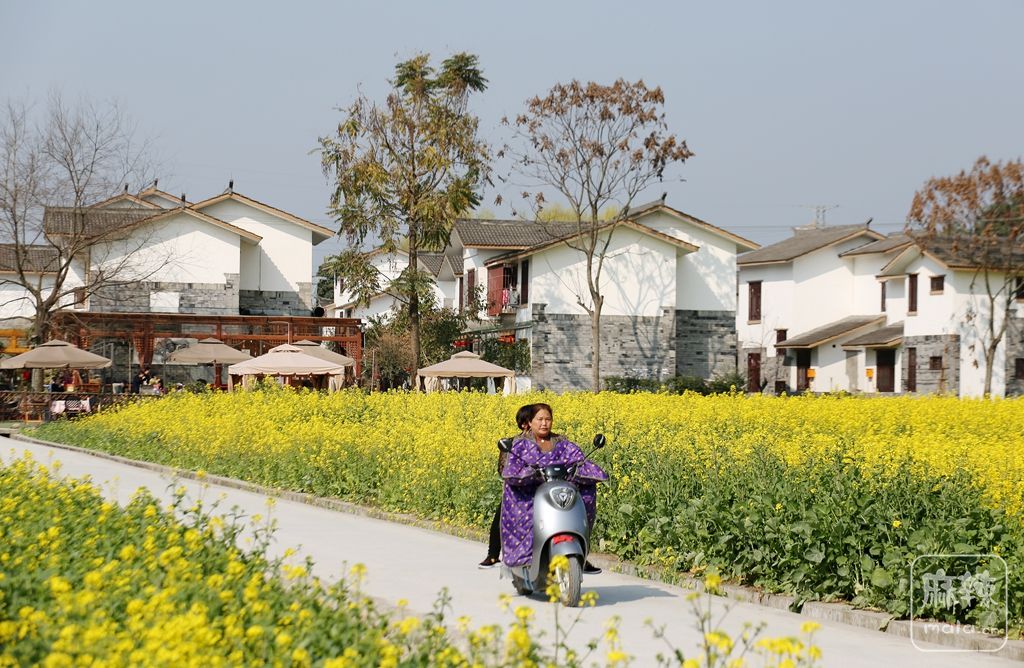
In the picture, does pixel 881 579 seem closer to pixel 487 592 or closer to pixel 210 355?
pixel 487 592

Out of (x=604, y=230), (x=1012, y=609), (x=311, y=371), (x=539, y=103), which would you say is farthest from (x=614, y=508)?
(x=604, y=230)

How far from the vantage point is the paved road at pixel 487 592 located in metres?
8.67

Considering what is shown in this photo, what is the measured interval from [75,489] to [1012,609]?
790 centimetres

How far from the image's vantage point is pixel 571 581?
32.2 feet

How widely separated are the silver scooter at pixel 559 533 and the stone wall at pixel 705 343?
47317 mm

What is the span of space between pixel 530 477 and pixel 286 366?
24776 mm

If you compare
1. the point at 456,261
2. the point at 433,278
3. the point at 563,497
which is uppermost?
the point at 456,261

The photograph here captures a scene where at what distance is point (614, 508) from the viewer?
1323cm

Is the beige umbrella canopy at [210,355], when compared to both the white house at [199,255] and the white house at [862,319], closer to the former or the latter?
the white house at [199,255]

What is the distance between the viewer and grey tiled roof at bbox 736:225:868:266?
66.5 metres

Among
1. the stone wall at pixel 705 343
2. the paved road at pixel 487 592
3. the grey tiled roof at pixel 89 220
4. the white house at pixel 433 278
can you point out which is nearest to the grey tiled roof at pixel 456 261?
the white house at pixel 433 278

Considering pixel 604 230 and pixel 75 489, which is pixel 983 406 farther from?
pixel 604 230

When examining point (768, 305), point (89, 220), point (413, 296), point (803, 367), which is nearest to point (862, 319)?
point (803, 367)

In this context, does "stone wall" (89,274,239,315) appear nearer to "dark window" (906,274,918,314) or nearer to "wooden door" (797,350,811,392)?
"wooden door" (797,350,811,392)
